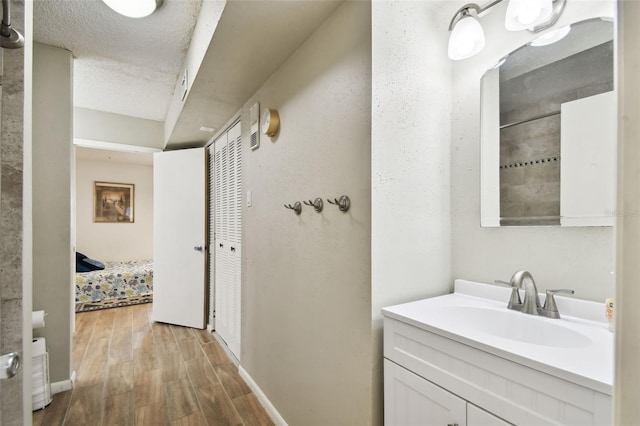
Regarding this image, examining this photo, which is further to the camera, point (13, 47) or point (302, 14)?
point (302, 14)

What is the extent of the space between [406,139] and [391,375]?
0.92m

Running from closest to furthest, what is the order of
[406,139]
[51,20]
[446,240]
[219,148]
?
1. [406,139]
2. [446,240]
3. [51,20]
4. [219,148]

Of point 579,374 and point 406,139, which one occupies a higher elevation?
point 406,139

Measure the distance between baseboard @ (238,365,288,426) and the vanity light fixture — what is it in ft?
6.93

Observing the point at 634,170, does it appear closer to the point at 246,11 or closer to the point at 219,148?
the point at 246,11

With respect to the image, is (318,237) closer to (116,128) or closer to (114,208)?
(116,128)

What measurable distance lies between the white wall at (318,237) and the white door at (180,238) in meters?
1.57

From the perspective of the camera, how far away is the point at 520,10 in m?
1.11

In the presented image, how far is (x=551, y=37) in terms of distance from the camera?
1134 millimetres

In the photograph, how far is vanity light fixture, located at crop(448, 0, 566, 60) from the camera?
3.57ft

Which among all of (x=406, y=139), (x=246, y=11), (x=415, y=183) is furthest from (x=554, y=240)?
(x=246, y=11)

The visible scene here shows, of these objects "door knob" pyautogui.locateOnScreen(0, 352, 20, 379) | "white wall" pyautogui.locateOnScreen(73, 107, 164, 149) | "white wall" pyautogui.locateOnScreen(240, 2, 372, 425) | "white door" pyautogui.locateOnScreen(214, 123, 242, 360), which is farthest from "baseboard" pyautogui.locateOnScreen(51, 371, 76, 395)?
"white wall" pyautogui.locateOnScreen(73, 107, 164, 149)

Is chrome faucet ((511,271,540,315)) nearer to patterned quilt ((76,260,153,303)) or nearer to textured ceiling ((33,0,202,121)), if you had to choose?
textured ceiling ((33,0,202,121))

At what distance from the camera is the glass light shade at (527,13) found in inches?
42.4
